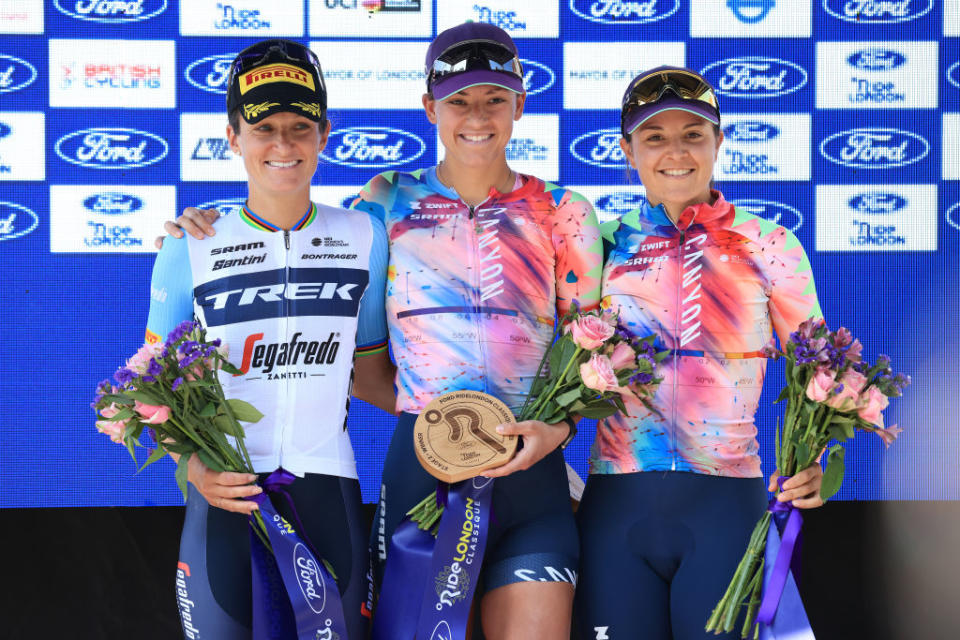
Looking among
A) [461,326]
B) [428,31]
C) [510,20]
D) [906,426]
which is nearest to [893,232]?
[906,426]

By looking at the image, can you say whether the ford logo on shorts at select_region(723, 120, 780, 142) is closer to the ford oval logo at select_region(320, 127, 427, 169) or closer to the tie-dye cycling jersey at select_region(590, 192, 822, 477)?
the ford oval logo at select_region(320, 127, 427, 169)

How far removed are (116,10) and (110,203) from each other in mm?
749

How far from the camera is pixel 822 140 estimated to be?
146 inches

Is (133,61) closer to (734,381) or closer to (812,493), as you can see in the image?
(734,381)

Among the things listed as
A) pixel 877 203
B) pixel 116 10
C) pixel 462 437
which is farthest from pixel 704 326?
pixel 116 10

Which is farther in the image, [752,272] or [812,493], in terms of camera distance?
[752,272]

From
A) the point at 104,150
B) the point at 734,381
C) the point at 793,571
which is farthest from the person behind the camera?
the point at 104,150

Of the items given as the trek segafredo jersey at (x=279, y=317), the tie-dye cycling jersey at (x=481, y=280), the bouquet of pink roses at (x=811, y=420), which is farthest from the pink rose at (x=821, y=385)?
the trek segafredo jersey at (x=279, y=317)

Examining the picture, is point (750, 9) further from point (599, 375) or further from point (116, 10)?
point (116, 10)

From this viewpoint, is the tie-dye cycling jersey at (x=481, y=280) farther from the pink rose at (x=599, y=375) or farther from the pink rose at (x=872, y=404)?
the pink rose at (x=872, y=404)

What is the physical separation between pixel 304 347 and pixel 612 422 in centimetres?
74

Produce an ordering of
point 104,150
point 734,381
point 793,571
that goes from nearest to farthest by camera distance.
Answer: point 793,571, point 734,381, point 104,150

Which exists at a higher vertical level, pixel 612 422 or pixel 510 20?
pixel 510 20

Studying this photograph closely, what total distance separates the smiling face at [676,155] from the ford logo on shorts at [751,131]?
1.49 meters
